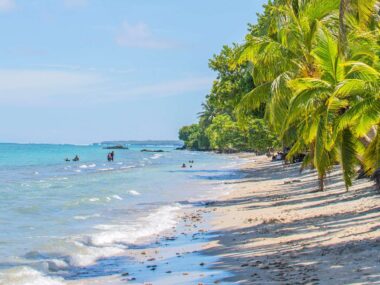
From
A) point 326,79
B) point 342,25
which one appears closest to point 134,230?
point 326,79

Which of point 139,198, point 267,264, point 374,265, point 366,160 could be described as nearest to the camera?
point 374,265

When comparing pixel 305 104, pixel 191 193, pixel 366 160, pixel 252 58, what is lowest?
pixel 191 193

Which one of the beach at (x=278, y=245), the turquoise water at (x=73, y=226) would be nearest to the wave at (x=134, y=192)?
the turquoise water at (x=73, y=226)

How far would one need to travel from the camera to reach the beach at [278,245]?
9.30 meters

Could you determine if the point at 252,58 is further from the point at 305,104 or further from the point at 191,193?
the point at 191,193

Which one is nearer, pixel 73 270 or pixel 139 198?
pixel 73 270

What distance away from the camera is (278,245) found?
40.3ft

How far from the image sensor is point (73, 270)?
12188mm

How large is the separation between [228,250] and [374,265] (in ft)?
14.6

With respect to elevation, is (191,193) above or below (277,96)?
below

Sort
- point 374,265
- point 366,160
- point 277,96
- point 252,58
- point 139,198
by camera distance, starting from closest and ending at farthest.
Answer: point 374,265 < point 366,160 < point 277,96 < point 252,58 < point 139,198

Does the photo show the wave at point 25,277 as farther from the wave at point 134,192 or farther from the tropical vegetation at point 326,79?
the wave at point 134,192

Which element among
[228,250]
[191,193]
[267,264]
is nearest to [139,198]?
[191,193]

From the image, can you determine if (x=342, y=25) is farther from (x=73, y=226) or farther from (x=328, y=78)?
(x=73, y=226)
